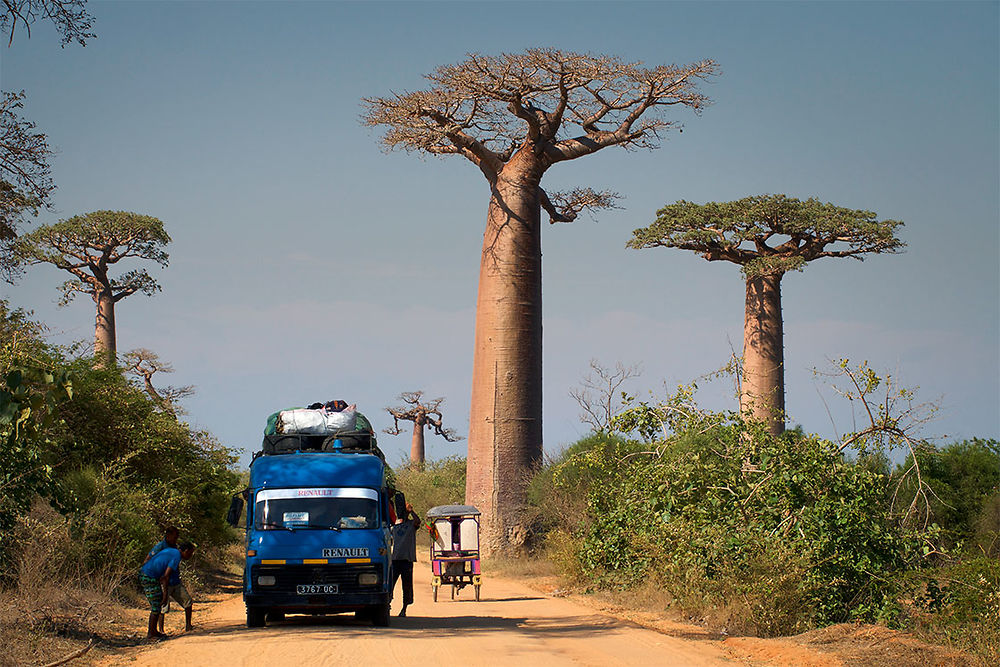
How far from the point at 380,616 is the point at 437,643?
1.81 m

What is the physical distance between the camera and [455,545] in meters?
15.3

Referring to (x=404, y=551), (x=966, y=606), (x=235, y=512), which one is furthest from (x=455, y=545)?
(x=966, y=606)

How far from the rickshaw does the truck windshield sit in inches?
159

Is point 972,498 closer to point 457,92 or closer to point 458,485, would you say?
point 457,92

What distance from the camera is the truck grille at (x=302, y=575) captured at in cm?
1079

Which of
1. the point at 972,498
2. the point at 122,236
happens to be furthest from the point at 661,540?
the point at 122,236

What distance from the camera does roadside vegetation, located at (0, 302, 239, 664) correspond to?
9.23 metres

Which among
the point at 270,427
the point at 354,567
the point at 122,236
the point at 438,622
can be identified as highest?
the point at 122,236

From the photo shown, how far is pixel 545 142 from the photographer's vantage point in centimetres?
2256

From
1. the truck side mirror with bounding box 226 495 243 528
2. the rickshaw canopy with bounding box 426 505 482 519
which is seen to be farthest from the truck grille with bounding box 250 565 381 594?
the rickshaw canopy with bounding box 426 505 482 519

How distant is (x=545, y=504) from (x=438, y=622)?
830 cm

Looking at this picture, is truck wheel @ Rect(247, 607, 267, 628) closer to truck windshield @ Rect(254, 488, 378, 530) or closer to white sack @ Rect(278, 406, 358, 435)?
truck windshield @ Rect(254, 488, 378, 530)

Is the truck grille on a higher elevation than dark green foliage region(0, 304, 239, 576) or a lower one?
lower

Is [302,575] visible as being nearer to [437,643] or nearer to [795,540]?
[437,643]
